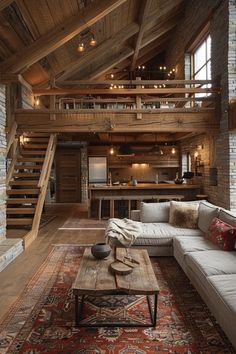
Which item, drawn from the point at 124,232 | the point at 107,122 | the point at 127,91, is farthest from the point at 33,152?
the point at 124,232

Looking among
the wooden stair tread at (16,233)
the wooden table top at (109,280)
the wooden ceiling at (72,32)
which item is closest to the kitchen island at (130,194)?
the wooden stair tread at (16,233)

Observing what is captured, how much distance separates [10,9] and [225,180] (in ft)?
17.6

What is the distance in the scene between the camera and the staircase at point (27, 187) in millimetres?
5914

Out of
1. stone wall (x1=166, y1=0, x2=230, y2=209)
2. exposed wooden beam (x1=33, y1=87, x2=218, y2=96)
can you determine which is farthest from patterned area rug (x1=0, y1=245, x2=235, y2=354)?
exposed wooden beam (x1=33, y1=87, x2=218, y2=96)

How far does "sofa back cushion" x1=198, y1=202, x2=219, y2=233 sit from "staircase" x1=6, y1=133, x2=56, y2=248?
311 cm

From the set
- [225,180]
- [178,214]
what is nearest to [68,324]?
[178,214]

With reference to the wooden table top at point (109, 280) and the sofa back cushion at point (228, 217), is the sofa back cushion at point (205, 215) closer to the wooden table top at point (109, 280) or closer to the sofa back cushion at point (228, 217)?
the sofa back cushion at point (228, 217)

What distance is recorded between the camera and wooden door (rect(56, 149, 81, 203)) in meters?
11.6

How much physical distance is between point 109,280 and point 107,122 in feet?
14.9

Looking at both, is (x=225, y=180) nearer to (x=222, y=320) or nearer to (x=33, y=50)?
(x=222, y=320)

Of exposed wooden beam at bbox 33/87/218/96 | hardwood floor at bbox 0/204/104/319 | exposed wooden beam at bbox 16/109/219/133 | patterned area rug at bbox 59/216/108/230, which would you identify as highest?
exposed wooden beam at bbox 33/87/218/96

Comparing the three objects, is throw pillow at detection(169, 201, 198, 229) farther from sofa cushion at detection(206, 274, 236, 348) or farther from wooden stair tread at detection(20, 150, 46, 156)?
wooden stair tread at detection(20, 150, 46, 156)

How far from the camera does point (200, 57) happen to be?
8.57 meters

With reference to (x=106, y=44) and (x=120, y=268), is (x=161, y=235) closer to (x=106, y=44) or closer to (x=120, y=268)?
(x=120, y=268)
